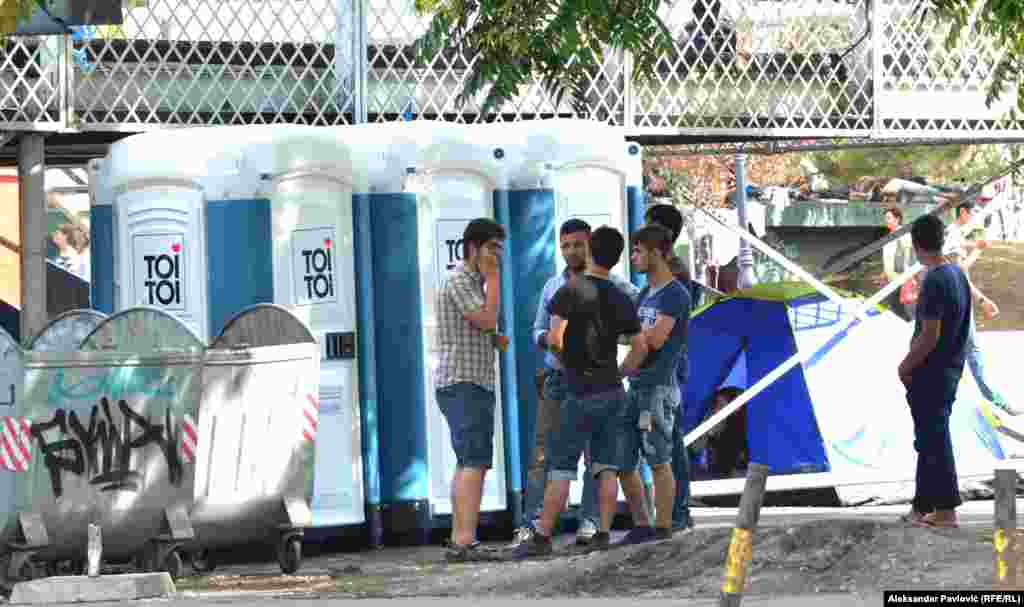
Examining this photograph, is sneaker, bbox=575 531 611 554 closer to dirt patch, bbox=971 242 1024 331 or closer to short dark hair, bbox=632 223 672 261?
short dark hair, bbox=632 223 672 261

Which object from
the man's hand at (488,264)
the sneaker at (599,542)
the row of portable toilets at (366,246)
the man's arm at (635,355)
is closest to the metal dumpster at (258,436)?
the row of portable toilets at (366,246)

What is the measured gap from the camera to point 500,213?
14.2 metres

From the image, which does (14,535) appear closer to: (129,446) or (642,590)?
(129,446)

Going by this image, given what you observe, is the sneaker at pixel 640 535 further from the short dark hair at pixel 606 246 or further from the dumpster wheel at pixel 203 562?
the dumpster wheel at pixel 203 562

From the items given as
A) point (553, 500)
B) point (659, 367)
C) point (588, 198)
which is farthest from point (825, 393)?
point (553, 500)

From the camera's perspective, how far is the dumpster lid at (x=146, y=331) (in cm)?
1205

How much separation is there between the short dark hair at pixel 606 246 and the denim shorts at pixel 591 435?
0.68 metres

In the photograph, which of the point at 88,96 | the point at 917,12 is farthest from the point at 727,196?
the point at 88,96

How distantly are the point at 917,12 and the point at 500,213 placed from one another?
13.8ft

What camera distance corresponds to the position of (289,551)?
40.7 feet

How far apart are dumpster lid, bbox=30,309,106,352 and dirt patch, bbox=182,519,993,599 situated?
2.02 metres

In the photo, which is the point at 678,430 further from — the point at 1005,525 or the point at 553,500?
the point at 1005,525

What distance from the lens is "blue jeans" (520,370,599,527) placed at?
512 inches

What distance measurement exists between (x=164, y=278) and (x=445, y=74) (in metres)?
2.87
